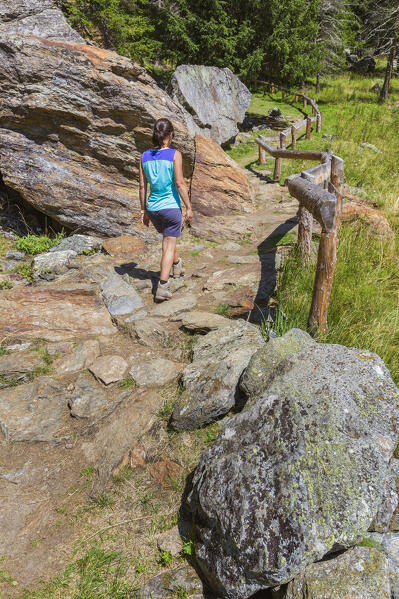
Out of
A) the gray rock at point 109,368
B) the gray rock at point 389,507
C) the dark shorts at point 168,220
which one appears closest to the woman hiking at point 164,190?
the dark shorts at point 168,220

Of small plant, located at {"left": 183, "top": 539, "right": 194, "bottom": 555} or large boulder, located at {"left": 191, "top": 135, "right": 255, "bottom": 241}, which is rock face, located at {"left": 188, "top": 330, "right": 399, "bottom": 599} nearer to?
small plant, located at {"left": 183, "top": 539, "right": 194, "bottom": 555}

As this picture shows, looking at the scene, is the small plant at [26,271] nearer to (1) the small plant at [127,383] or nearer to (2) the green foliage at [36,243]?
(2) the green foliage at [36,243]

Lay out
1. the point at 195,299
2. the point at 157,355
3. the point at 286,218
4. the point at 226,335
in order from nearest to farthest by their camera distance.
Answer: the point at 226,335 → the point at 157,355 → the point at 195,299 → the point at 286,218

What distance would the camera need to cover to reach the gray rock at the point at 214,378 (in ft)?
10.4

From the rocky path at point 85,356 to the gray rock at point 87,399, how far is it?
0.01 meters

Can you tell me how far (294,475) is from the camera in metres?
2.23

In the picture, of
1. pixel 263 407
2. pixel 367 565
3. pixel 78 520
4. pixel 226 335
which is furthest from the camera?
pixel 226 335

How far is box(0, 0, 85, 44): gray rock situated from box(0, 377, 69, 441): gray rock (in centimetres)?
700

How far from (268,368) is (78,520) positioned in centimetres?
180

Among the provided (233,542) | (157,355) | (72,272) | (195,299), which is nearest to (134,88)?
(72,272)

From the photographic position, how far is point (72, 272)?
19.5 feet

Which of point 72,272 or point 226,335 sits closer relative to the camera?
point 226,335

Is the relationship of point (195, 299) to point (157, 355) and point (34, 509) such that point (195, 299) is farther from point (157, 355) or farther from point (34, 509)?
point (34, 509)

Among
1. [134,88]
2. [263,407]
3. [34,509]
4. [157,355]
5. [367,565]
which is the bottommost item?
[34,509]
